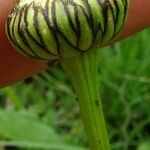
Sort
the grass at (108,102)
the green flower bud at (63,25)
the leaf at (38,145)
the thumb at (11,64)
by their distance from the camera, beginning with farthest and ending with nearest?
the grass at (108,102) < the leaf at (38,145) < the thumb at (11,64) < the green flower bud at (63,25)

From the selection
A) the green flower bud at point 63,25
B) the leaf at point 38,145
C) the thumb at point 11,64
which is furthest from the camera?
the leaf at point 38,145

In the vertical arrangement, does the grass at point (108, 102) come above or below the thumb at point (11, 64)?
below

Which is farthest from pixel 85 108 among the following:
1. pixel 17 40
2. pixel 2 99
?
pixel 2 99

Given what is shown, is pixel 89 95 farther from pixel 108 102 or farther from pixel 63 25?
pixel 108 102

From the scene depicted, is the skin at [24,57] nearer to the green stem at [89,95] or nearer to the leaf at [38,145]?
the green stem at [89,95]

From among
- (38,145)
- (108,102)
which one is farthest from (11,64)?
(108,102)

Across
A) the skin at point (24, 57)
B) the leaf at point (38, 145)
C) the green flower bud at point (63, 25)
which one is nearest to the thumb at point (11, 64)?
the skin at point (24, 57)

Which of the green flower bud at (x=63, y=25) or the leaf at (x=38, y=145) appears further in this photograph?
the leaf at (x=38, y=145)
